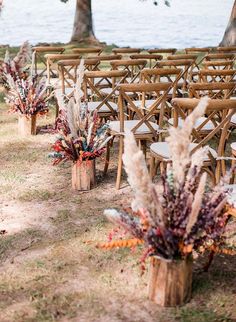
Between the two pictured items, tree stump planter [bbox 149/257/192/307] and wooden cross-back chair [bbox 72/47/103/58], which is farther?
wooden cross-back chair [bbox 72/47/103/58]

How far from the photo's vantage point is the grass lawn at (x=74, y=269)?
3.34 m

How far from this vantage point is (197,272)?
A: 379 cm

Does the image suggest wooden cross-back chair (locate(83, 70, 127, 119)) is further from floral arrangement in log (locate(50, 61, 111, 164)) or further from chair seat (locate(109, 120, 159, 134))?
floral arrangement in log (locate(50, 61, 111, 164))

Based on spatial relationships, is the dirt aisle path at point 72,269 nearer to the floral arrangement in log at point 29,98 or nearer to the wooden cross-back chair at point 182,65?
the floral arrangement in log at point 29,98

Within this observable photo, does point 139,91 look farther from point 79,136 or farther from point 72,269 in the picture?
point 72,269

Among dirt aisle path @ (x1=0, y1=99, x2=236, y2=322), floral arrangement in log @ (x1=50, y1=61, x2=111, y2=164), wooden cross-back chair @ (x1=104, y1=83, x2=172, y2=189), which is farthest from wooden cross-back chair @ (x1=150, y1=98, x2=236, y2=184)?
dirt aisle path @ (x1=0, y1=99, x2=236, y2=322)

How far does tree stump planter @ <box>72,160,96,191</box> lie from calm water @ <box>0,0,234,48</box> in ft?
49.1

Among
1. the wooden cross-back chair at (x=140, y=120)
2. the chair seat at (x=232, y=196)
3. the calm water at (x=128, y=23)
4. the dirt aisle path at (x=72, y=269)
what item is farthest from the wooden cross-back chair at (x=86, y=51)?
the calm water at (x=128, y=23)

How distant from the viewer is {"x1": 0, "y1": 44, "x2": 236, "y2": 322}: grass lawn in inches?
132

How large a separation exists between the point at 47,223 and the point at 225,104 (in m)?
1.74

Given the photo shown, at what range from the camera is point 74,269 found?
3857mm

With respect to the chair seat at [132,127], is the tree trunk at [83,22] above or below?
above

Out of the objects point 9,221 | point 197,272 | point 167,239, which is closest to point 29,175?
point 9,221

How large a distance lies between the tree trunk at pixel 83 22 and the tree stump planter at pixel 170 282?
1540 centimetres
